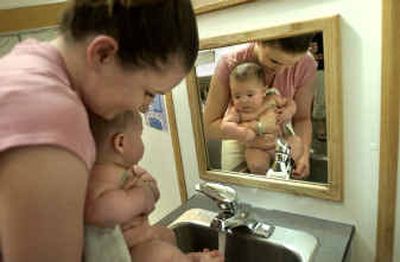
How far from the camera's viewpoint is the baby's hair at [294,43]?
2.52 ft

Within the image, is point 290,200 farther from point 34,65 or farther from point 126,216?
point 34,65

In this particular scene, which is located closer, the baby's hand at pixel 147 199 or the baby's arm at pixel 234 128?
the baby's hand at pixel 147 199

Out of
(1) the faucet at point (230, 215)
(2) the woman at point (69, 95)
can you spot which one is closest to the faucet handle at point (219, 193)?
(1) the faucet at point (230, 215)

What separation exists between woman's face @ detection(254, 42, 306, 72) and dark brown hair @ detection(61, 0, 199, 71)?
0.43 m

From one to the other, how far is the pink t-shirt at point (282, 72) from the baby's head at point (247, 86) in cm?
1

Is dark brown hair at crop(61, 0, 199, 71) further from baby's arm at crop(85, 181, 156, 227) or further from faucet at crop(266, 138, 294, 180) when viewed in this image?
faucet at crop(266, 138, 294, 180)

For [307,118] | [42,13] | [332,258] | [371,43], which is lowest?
[332,258]

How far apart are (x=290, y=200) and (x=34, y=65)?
0.71m

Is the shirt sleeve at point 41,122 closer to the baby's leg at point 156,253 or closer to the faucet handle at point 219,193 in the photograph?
the baby's leg at point 156,253

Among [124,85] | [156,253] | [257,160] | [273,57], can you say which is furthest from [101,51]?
[257,160]

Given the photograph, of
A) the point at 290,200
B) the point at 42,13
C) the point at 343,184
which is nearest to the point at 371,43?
the point at 343,184

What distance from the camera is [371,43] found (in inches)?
27.8

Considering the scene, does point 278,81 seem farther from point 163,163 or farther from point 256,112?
point 163,163

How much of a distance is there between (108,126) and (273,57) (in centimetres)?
44
